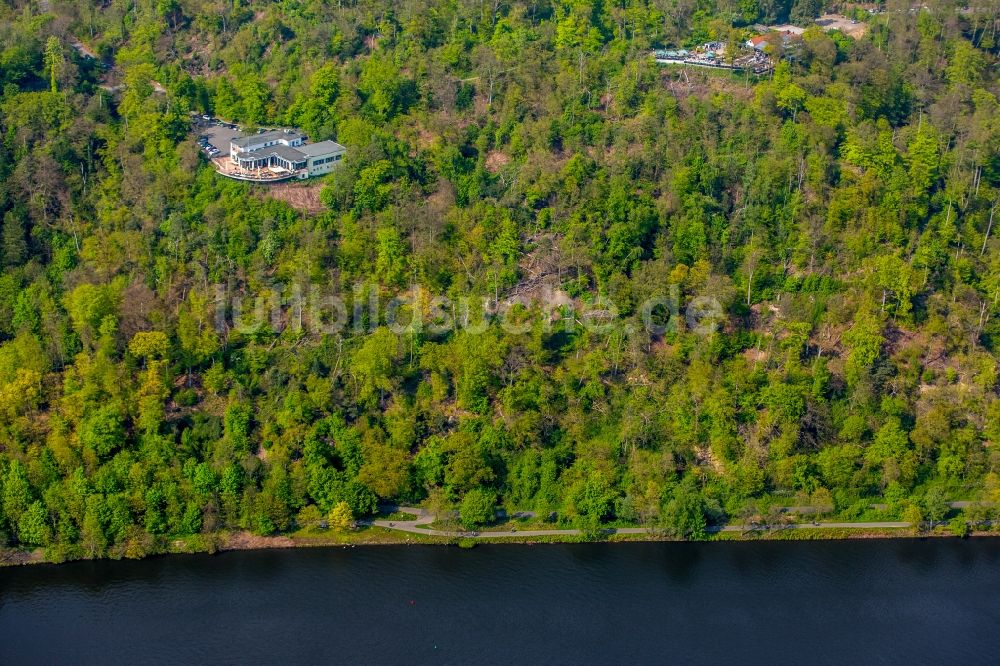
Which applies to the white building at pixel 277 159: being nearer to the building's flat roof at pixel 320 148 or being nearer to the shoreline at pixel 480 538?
the building's flat roof at pixel 320 148

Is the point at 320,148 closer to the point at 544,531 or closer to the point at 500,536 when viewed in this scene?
the point at 500,536

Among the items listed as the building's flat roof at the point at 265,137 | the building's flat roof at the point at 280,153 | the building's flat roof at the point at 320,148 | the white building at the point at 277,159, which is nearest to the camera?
the white building at the point at 277,159

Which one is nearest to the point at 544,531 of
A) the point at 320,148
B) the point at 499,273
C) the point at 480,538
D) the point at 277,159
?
the point at 480,538

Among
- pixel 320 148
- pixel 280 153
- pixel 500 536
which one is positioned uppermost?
pixel 320 148

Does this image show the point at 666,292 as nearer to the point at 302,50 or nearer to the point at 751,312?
the point at 751,312

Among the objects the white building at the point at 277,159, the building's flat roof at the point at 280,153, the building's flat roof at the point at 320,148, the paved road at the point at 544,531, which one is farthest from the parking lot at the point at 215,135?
the paved road at the point at 544,531

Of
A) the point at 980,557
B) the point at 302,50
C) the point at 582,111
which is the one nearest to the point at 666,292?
the point at 582,111
